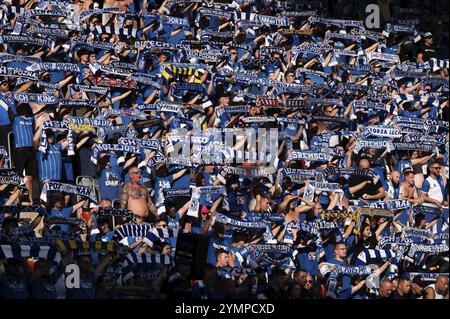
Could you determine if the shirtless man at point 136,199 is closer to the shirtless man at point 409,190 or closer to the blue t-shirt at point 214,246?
the blue t-shirt at point 214,246

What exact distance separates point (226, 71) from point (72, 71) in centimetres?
174

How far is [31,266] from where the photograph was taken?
9828mm

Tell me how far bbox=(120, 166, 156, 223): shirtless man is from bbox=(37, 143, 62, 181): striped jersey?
665 mm

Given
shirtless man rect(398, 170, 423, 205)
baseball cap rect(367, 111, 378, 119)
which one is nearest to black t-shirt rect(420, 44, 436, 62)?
baseball cap rect(367, 111, 378, 119)

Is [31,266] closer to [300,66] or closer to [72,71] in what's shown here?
[72,71]

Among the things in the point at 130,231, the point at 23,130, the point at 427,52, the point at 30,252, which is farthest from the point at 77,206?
the point at 427,52

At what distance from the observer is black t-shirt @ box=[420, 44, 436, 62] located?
508 inches

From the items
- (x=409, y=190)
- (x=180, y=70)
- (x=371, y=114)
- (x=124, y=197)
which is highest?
(x=180, y=70)

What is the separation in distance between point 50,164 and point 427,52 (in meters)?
5.08

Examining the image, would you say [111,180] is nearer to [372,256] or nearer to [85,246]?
[85,246]

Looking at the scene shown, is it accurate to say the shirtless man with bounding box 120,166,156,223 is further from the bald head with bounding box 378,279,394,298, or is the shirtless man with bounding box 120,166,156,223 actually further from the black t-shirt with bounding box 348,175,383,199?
the bald head with bounding box 378,279,394,298

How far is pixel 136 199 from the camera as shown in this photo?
10.5 meters
